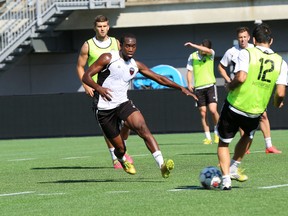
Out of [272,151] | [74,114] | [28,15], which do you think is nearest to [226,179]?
[272,151]

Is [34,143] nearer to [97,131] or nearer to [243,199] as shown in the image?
[97,131]

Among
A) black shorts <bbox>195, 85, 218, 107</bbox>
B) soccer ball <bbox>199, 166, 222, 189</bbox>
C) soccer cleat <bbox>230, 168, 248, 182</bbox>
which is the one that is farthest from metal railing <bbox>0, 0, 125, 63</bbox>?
soccer ball <bbox>199, 166, 222, 189</bbox>

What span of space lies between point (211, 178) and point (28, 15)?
2587cm

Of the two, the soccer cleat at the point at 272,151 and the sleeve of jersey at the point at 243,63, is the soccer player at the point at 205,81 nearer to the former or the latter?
the soccer cleat at the point at 272,151

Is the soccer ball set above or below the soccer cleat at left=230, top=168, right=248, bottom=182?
above

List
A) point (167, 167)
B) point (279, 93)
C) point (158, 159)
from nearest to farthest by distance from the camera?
1. point (279, 93)
2. point (167, 167)
3. point (158, 159)

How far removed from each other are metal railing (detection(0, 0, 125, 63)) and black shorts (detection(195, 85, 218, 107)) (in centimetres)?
1366

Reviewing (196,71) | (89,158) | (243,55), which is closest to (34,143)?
(196,71)

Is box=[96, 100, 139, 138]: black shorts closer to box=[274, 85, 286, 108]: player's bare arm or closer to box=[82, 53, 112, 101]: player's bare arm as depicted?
box=[82, 53, 112, 101]: player's bare arm

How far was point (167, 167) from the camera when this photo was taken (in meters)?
13.1

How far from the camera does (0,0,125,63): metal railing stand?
3650cm

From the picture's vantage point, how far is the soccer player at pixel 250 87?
38.9ft

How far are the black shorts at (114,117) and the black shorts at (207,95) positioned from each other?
9327 mm

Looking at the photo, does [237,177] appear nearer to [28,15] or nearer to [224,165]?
[224,165]
